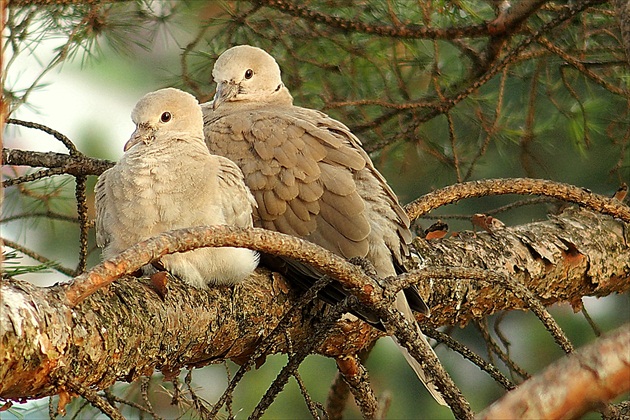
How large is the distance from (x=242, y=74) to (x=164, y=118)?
615 millimetres

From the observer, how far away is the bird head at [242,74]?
2564mm

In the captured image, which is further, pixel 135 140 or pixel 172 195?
pixel 135 140

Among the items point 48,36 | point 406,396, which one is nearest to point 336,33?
point 48,36

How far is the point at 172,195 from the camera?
182 centimetres

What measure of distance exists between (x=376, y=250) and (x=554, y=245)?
49 centimetres

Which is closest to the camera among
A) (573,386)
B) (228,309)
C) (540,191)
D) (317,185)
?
(573,386)

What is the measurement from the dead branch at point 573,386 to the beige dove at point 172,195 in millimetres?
1101

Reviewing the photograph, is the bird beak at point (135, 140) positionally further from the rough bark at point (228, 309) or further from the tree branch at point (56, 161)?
the rough bark at point (228, 309)

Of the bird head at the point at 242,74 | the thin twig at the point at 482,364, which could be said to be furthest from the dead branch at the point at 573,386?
the bird head at the point at 242,74

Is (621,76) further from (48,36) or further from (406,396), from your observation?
(406,396)

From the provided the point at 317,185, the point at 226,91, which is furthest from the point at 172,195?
the point at 226,91

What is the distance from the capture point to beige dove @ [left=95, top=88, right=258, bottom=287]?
5.94 ft

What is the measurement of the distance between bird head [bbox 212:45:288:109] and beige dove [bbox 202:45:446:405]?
→ 203 millimetres

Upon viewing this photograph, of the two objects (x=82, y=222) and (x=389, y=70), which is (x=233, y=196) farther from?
(x=389, y=70)
